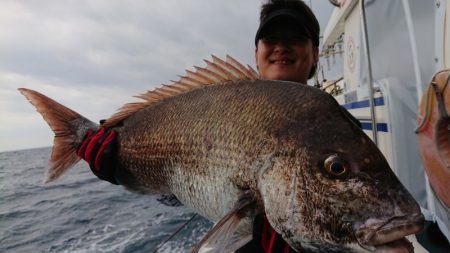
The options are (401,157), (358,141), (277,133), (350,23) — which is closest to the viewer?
(358,141)

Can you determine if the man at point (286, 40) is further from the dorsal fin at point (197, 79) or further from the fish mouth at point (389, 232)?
the fish mouth at point (389, 232)

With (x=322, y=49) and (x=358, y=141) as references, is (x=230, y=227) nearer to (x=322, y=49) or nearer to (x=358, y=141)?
(x=358, y=141)

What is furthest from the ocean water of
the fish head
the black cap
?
the fish head

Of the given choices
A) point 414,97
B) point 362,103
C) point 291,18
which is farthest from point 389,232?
point 362,103

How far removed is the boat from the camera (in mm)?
1876

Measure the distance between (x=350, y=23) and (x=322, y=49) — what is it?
426 cm

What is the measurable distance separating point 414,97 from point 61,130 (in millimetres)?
3023

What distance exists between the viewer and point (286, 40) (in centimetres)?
235

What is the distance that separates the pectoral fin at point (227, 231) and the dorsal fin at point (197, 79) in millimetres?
693

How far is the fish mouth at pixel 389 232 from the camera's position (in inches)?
40.0

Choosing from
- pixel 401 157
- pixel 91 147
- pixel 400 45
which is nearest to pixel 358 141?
pixel 91 147

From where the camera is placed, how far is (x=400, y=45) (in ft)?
10.6

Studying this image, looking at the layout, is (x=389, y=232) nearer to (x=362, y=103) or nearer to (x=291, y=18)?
(x=291, y=18)

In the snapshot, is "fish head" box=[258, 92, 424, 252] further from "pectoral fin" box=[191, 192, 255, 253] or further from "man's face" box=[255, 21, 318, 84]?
"man's face" box=[255, 21, 318, 84]
